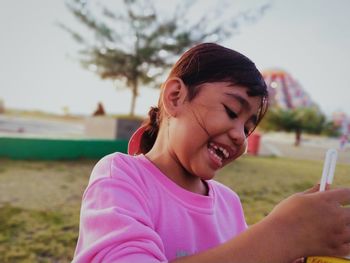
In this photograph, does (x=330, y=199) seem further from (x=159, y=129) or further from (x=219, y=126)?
(x=159, y=129)

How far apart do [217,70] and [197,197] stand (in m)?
0.22

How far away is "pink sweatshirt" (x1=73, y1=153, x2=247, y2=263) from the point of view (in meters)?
0.44

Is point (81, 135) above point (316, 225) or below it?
below

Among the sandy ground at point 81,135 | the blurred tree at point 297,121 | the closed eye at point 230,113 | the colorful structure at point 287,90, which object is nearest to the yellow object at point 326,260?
the closed eye at point 230,113

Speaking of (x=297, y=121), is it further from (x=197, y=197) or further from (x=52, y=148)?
(x=197, y=197)

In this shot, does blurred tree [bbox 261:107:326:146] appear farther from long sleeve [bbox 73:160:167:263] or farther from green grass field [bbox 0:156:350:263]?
long sleeve [bbox 73:160:167:263]

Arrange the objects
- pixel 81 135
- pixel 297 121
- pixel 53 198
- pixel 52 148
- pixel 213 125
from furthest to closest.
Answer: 1. pixel 297 121
2. pixel 81 135
3. pixel 52 148
4. pixel 53 198
5. pixel 213 125

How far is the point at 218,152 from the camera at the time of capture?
60 centimetres

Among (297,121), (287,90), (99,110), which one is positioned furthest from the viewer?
(287,90)

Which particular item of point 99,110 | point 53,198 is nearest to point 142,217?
point 53,198

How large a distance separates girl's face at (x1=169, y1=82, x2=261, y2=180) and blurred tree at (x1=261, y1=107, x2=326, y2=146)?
16.9m

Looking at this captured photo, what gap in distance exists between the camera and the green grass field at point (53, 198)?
181 cm

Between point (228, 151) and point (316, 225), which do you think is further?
point (228, 151)

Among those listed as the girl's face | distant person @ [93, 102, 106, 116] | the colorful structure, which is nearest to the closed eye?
the girl's face
